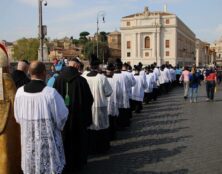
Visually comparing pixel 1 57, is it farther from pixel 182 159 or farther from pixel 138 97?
pixel 138 97

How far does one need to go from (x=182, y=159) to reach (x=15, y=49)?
112m

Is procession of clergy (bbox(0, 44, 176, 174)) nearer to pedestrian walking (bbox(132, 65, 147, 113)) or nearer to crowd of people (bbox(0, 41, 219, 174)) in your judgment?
crowd of people (bbox(0, 41, 219, 174))

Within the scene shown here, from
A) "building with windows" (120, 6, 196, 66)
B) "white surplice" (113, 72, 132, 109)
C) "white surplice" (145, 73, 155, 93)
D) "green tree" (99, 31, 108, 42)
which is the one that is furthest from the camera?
"green tree" (99, 31, 108, 42)

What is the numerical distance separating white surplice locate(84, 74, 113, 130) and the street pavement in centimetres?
70

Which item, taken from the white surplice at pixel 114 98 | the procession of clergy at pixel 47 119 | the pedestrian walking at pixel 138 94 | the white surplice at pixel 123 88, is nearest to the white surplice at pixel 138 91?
the pedestrian walking at pixel 138 94

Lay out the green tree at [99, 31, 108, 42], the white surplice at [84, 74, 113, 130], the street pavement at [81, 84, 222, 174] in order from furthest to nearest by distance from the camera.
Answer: the green tree at [99, 31, 108, 42] → the white surplice at [84, 74, 113, 130] → the street pavement at [81, 84, 222, 174]

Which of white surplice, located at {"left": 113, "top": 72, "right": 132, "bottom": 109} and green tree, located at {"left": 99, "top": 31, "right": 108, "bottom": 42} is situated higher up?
green tree, located at {"left": 99, "top": 31, "right": 108, "bottom": 42}

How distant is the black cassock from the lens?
7.04m

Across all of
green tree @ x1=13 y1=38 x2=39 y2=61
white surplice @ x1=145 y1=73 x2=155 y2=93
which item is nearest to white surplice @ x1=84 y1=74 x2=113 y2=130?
white surplice @ x1=145 y1=73 x2=155 y2=93

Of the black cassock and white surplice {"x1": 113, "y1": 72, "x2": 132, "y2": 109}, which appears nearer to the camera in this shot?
the black cassock

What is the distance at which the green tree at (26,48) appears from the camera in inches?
4375

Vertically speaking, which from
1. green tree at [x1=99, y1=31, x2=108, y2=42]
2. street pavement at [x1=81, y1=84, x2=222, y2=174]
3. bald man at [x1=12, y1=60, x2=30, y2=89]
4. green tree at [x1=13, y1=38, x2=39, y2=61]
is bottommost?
street pavement at [x1=81, y1=84, x2=222, y2=174]

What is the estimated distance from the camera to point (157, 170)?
716 centimetres

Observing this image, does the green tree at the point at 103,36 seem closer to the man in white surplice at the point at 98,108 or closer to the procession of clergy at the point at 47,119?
the man in white surplice at the point at 98,108
